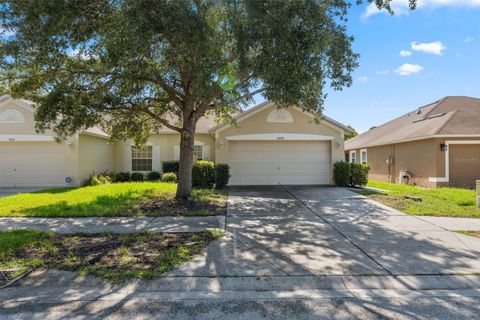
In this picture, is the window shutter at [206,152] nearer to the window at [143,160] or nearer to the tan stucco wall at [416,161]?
the window at [143,160]

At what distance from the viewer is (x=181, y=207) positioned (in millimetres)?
9773

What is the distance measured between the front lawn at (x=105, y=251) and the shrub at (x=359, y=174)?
1078 cm

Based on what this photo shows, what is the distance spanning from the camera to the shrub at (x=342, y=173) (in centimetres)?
1559

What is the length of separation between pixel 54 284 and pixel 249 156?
41.0ft

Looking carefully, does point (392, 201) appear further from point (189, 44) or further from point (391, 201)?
point (189, 44)

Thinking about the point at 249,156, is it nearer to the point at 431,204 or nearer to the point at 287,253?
the point at 431,204

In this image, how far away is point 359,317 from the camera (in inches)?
143

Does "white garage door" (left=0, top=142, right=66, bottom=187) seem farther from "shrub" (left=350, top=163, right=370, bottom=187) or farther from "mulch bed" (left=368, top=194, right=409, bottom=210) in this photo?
"mulch bed" (left=368, top=194, right=409, bottom=210)

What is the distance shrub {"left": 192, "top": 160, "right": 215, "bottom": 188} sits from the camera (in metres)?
14.9

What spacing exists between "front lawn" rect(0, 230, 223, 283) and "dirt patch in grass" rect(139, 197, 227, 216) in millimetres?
2045

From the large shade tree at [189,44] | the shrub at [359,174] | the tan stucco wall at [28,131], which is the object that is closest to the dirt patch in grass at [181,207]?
the large shade tree at [189,44]

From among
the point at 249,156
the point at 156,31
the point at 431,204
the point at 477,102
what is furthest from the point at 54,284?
the point at 477,102

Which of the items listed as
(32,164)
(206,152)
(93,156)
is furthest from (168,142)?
(32,164)

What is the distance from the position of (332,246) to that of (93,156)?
15.3m
